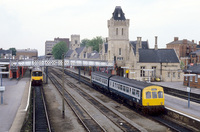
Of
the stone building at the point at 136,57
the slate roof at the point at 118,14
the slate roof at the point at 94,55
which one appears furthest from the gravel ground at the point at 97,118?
the slate roof at the point at 94,55

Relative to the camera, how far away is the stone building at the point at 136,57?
49.0 metres

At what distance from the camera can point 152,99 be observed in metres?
21.0

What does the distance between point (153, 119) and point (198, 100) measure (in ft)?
36.8

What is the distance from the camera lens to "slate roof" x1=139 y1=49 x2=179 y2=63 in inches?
1960

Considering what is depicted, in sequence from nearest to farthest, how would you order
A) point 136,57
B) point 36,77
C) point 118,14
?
point 36,77, point 136,57, point 118,14

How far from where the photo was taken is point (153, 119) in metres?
20.4

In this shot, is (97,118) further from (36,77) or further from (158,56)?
(158,56)

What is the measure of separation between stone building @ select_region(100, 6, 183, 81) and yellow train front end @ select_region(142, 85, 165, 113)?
23.5 meters

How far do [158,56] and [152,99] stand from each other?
31294 mm

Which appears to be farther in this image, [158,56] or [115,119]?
[158,56]

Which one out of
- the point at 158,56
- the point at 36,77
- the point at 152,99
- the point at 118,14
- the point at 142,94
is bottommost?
the point at 152,99

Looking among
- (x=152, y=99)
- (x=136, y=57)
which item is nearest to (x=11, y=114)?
(x=152, y=99)

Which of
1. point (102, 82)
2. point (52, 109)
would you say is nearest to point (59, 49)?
point (102, 82)

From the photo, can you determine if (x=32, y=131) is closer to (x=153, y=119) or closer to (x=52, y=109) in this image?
(x=52, y=109)
